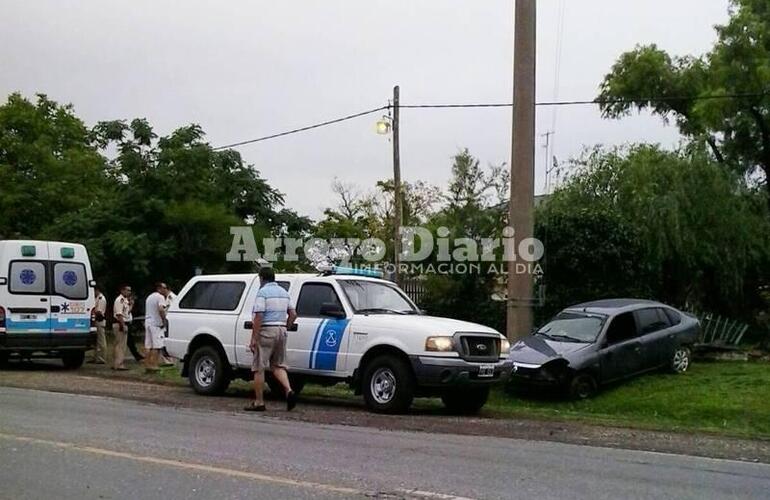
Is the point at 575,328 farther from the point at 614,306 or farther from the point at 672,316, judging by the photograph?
the point at 672,316

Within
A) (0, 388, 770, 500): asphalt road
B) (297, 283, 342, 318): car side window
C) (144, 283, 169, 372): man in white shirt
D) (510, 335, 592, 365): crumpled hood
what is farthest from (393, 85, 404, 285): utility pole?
(0, 388, 770, 500): asphalt road

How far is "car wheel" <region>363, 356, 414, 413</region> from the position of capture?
12305 mm

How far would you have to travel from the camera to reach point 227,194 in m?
30.2

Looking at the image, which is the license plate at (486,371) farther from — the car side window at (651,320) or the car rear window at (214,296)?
the car side window at (651,320)

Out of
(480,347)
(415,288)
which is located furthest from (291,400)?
(415,288)

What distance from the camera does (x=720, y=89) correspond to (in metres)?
28.3

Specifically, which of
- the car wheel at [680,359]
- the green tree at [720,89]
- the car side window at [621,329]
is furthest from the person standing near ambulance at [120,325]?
the green tree at [720,89]

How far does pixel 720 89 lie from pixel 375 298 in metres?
18.6

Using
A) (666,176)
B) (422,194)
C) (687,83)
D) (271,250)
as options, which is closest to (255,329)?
(666,176)

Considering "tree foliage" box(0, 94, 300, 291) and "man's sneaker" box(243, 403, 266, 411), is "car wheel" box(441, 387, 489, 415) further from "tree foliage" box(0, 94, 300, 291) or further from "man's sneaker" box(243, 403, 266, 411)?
"tree foliage" box(0, 94, 300, 291)

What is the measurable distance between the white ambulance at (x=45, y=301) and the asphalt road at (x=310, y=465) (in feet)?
24.3

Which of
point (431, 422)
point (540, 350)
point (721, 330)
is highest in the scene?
point (721, 330)

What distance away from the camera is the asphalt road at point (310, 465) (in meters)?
7.24

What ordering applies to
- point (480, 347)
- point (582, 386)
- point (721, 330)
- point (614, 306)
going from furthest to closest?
point (721, 330), point (614, 306), point (582, 386), point (480, 347)
